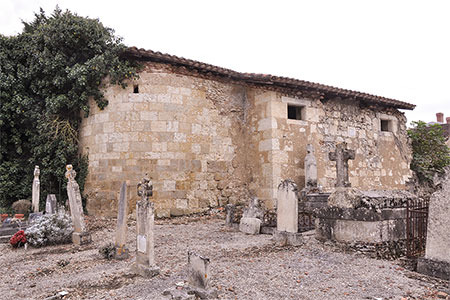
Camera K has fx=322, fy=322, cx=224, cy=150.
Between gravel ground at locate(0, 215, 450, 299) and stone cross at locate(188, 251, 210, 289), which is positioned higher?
stone cross at locate(188, 251, 210, 289)

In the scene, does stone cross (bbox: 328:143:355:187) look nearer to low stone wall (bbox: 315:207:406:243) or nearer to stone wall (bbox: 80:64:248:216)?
low stone wall (bbox: 315:207:406:243)

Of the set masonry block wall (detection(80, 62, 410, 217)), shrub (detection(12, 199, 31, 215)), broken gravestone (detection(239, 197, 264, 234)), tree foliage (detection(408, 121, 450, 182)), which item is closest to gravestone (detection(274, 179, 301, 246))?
broken gravestone (detection(239, 197, 264, 234))

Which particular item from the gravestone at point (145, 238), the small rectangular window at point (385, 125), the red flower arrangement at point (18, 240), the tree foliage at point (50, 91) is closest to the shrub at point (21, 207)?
the tree foliage at point (50, 91)

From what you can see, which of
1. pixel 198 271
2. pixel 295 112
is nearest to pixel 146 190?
pixel 198 271

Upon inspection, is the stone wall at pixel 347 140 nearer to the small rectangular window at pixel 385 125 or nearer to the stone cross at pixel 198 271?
the small rectangular window at pixel 385 125

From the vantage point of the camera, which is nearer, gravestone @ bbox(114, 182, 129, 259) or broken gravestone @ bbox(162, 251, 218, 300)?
broken gravestone @ bbox(162, 251, 218, 300)

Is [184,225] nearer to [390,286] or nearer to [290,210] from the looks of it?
[290,210]

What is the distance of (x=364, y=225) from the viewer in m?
5.88

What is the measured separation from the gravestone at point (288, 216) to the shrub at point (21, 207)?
8967 mm

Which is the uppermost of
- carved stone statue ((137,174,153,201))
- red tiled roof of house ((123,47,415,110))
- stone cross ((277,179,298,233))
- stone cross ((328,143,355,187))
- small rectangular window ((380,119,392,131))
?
red tiled roof of house ((123,47,415,110))

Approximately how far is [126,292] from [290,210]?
3.73 metres

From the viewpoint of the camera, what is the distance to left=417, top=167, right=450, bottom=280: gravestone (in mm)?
4555

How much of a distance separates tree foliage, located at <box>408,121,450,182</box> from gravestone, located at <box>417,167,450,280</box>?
1239 centimetres

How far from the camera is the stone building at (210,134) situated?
10.1 m
